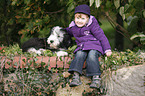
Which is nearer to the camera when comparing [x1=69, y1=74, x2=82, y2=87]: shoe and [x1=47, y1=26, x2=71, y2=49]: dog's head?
[x1=69, y1=74, x2=82, y2=87]: shoe

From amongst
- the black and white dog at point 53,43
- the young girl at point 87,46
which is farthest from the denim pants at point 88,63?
the black and white dog at point 53,43

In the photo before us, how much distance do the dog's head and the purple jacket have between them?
0.24m

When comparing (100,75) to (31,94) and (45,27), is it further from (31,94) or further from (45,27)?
(45,27)

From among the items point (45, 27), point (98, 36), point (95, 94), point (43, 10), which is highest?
point (43, 10)

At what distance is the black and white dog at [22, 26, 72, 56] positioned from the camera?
307 centimetres

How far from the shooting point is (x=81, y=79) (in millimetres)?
2762

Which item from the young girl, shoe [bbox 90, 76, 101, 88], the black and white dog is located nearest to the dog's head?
the black and white dog

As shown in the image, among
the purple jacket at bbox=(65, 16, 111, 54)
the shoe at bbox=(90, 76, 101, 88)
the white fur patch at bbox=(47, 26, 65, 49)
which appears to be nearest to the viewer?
the shoe at bbox=(90, 76, 101, 88)

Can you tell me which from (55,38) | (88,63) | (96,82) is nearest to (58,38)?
(55,38)

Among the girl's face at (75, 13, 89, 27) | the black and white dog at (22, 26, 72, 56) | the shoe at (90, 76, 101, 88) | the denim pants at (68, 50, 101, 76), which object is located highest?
the girl's face at (75, 13, 89, 27)

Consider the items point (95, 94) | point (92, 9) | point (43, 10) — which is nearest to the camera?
point (95, 94)

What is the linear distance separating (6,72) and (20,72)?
23cm

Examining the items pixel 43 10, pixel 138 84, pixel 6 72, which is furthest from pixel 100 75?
pixel 43 10

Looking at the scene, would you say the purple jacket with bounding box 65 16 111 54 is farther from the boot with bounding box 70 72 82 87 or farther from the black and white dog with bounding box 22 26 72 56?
the boot with bounding box 70 72 82 87
